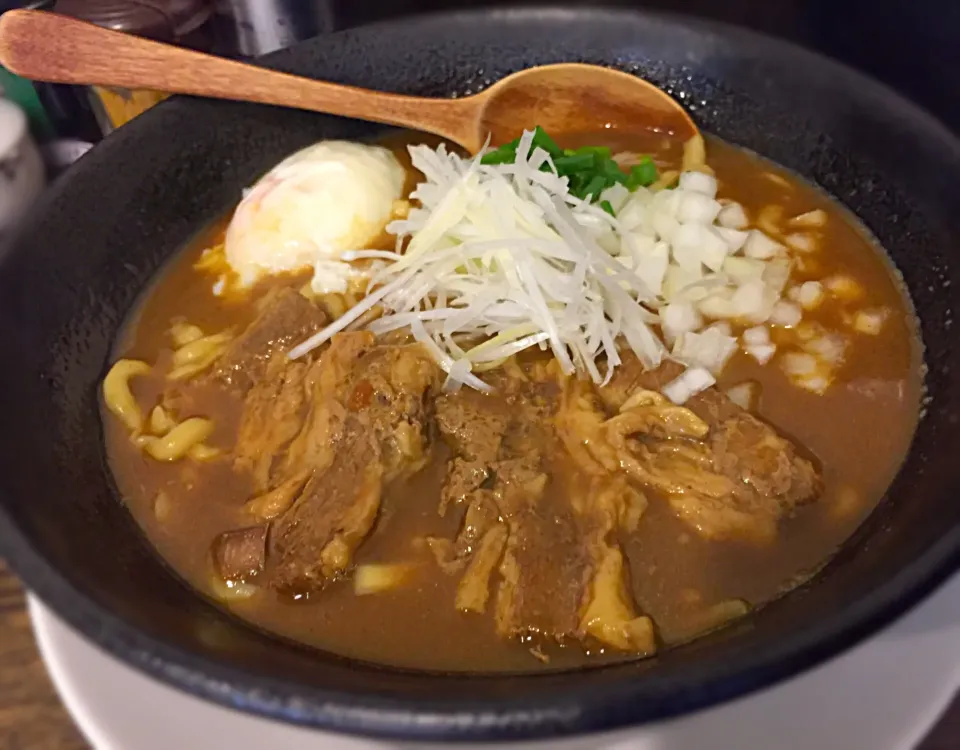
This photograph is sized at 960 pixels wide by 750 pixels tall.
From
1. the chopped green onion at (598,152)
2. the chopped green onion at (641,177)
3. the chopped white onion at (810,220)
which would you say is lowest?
the chopped white onion at (810,220)

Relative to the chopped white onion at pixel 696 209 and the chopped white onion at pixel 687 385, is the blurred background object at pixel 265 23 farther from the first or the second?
the chopped white onion at pixel 687 385

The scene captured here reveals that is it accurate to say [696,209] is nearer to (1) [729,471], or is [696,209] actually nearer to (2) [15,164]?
(1) [729,471]

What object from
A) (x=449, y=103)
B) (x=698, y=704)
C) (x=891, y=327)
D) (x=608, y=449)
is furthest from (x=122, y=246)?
(x=891, y=327)

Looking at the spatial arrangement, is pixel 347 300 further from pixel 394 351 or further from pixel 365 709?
pixel 365 709

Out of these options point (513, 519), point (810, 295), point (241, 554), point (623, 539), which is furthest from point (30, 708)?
point (810, 295)

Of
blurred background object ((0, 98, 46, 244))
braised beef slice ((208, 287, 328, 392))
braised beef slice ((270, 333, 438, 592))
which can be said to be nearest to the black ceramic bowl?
braised beef slice ((270, 333, 438, 592))

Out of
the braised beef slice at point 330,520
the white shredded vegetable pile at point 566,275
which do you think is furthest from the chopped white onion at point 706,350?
the braised beef slice at point 330,520

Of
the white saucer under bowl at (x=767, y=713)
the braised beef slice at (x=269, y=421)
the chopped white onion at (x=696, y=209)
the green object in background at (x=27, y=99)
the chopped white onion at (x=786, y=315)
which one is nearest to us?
the white saucer under bowl at (x=767, y=713)
